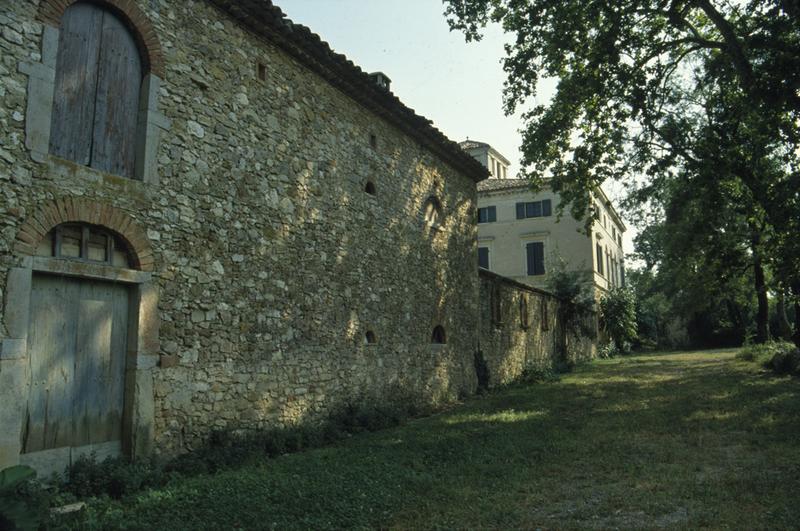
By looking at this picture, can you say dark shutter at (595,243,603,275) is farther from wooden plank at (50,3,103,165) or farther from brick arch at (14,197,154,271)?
wooden plank at (50,3,103,165)

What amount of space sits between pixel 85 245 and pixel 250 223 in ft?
7.62

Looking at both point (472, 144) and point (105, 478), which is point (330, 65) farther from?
point (472, 144)

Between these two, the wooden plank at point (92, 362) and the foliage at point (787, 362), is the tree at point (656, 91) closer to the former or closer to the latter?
the foliage at point (787, 362)

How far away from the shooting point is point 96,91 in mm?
6062

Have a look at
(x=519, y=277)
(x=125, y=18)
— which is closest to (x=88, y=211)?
(x=125, y=18)

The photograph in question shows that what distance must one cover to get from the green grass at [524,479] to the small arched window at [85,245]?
7.92 ft

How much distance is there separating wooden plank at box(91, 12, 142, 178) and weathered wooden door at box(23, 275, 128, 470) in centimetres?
138

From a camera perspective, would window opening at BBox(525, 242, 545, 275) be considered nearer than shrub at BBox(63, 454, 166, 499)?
No

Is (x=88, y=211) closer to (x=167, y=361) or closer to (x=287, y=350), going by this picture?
(x=167, y=361)

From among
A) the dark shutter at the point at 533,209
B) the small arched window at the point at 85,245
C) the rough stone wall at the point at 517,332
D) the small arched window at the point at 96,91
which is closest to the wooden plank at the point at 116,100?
the small arched window at the point at 96,91

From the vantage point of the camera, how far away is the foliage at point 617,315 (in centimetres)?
3016

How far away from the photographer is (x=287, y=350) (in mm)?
8180

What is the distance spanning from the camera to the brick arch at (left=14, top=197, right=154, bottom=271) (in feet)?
17.1

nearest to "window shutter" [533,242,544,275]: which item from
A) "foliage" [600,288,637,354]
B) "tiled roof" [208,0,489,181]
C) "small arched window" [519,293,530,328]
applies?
"foliage" [600,288,637,354]
